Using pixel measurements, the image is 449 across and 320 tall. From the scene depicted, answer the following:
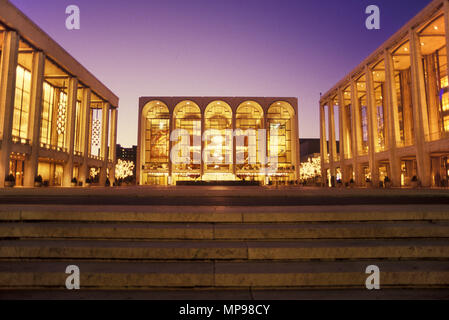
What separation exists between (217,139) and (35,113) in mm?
39503

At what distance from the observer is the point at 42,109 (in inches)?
1537

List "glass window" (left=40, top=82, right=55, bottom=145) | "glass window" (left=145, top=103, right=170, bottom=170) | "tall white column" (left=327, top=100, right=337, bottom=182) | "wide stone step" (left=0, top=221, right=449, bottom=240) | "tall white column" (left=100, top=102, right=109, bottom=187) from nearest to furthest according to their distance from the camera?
"wide stone step" (left=0, top=221, right=449, bottom=240), "glass window" (left=40, top=82, right=55, bottom=145), "tall white column" (left=327, top=100, right=337, bottom=182), "tall white column" (left=100, top=102, right=109, bottom=187), "glass window" (left=145, top=103, right=170, bottom=170)

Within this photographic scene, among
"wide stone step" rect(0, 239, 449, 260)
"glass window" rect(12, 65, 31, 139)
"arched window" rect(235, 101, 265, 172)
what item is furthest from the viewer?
"arched window" rect(235, 101, 265, 172)

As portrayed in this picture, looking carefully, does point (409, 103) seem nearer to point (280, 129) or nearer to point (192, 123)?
point (280, 129)

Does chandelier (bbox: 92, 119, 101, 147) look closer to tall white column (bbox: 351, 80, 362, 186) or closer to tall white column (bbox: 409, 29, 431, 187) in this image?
tall white column (bbox: 351, 80, 362, 186)

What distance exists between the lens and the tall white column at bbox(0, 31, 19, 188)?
966 inches

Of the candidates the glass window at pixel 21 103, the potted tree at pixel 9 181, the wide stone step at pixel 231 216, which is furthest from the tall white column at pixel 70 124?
the wide stone step at pixel 231 216

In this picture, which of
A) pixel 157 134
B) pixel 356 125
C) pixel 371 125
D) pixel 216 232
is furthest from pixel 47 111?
pixel 371 125

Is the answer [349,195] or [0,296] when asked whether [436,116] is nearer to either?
[349,195]

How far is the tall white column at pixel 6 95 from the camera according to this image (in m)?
24.5

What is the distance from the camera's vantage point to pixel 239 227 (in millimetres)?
4484

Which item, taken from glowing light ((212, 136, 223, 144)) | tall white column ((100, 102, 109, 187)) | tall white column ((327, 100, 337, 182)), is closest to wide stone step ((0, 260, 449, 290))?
tall white column ((327, 100, 337, 182))

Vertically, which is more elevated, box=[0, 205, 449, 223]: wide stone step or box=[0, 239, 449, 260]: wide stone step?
box=[0, 205, 449, 223]: wide stone step
